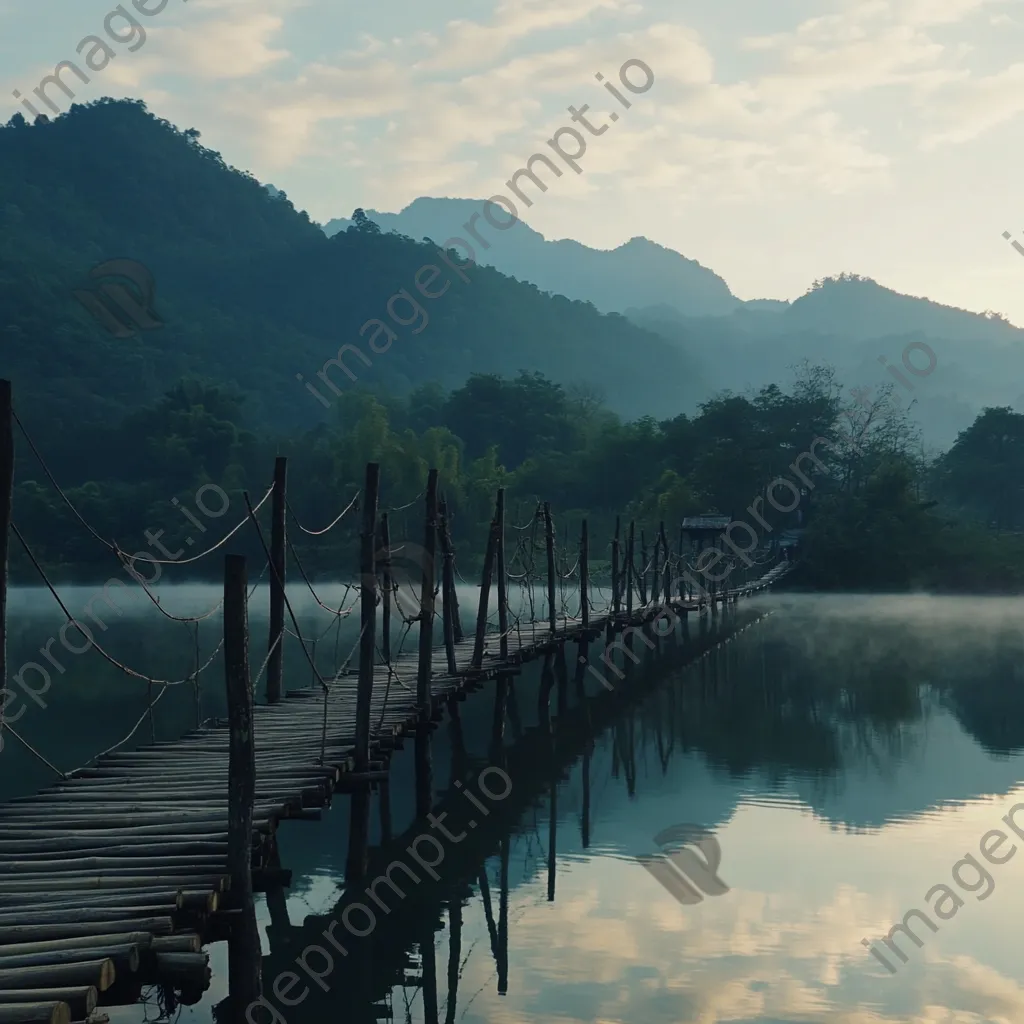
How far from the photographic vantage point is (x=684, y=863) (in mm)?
12633

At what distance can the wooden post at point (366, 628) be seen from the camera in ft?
35.5

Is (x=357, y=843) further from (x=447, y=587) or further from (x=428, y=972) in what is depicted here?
(x=447, y=587)

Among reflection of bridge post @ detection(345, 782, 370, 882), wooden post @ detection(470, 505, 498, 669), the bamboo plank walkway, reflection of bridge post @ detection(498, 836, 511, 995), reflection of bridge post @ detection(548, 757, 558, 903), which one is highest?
wooden post @ detection(470, 505, 498, 669)

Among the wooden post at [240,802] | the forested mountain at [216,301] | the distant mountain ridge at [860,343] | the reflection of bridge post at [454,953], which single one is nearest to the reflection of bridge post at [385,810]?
the reflection of bridge post at [454,953]

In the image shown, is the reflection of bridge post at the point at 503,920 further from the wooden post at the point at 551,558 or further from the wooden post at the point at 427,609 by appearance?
the wooden post at the point at 551,558

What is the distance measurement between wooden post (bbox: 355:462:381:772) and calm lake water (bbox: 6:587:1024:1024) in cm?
138

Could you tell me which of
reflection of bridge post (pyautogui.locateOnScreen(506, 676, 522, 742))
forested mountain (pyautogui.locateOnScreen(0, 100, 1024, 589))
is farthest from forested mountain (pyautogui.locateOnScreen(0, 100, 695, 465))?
reflection of bridge post (pyautogui.locateOnScreen(506, 676, 522, 742))

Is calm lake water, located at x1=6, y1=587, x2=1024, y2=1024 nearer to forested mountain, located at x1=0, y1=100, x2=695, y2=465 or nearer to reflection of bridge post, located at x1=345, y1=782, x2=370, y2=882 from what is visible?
reflection of bridge post, located at x1=345, y1=782, x2=370, y2=882

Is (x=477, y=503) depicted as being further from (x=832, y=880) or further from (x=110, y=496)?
(x=832, y=880)

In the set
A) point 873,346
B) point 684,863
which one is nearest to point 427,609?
point 684,863

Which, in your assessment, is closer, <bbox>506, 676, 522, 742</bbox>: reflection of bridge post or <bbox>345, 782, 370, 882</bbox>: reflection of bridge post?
<bbox>345, 782, 370, 882</bbox>: reflection of bridge post

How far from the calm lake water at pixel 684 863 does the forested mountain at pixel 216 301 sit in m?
42.2

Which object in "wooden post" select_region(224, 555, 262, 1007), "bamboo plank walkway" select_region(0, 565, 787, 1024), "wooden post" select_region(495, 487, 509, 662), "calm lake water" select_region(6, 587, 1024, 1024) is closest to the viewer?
"bamboo plank walkway" select_region(0, 565, 787, 1024)

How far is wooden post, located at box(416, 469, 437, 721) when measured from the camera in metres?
13.5
